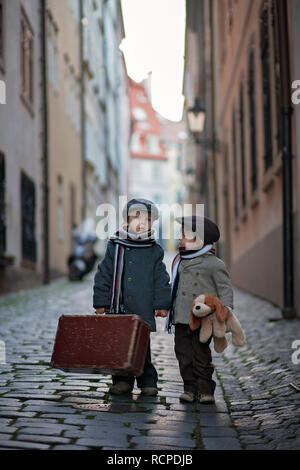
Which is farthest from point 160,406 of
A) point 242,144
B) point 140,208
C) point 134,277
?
point 242,144

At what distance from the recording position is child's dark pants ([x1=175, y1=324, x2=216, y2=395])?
4.66 m

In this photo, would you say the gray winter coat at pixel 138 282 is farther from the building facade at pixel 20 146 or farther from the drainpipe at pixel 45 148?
the drainpipe at pixel 45 148

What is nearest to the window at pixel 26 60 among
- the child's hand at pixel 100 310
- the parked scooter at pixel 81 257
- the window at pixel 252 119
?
the parked scooter at pixel 81 257

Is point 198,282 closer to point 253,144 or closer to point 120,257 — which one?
point 120,257

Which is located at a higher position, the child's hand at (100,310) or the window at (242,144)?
the window at (242,144)

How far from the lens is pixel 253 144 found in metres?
13.9

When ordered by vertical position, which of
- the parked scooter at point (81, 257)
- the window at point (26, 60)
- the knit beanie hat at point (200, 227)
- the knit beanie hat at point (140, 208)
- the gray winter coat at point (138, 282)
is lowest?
the parked scooter at point (81, 257)

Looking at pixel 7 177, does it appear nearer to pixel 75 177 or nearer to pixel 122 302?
pixel 122 302

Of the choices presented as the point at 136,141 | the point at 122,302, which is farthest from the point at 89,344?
the point at 136,141

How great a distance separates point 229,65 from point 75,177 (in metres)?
6.36

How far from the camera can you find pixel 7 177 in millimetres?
12539

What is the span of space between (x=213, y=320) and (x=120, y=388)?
0.75 m

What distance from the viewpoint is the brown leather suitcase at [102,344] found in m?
4.48

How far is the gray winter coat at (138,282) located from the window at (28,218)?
30.7 feet
